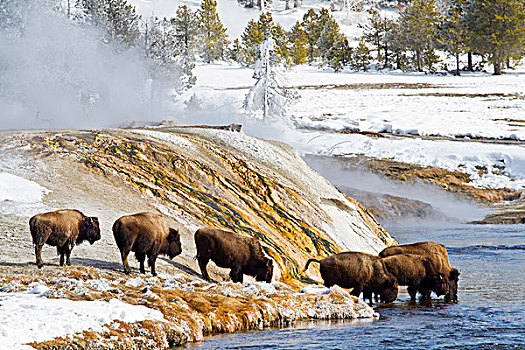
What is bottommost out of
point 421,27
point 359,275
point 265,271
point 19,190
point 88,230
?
point 359,275

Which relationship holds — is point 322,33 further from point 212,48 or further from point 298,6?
point 298,6

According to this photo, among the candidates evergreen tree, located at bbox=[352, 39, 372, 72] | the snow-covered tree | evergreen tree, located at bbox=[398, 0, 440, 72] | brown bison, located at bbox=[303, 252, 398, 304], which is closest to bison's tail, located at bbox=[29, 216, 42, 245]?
brown bison, located at bbox=[303, 252, 398, 304]

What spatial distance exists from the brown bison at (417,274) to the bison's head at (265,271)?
7.71ft

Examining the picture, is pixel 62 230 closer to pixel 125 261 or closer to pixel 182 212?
pixel 125 261

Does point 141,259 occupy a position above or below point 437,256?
above

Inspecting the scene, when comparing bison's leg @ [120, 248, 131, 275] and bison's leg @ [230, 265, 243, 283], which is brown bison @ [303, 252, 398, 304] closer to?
bison's leg @ [230, 265, 243, 283]

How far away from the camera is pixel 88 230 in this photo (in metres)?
9.81

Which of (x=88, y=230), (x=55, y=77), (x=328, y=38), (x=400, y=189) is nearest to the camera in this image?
(x=88, y=230)

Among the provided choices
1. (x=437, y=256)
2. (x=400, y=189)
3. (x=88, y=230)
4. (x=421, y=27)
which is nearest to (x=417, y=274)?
(x=437, y=256)

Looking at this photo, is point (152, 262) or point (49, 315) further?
point (152, 262)

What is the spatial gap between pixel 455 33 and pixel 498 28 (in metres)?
5.60

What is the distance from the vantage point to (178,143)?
16156mm

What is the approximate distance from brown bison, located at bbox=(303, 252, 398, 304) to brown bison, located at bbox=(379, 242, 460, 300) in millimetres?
1495

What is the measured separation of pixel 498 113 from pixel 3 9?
4181 cm
